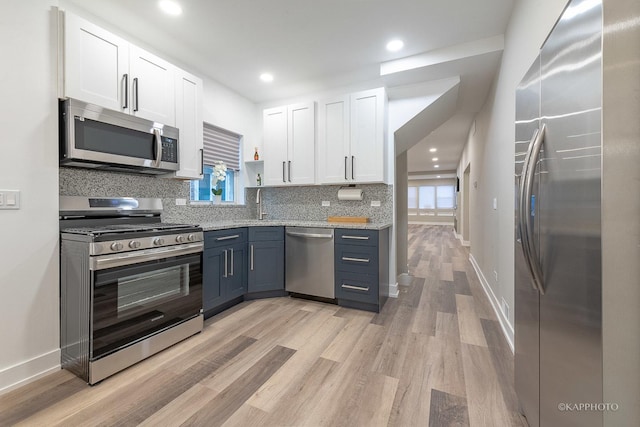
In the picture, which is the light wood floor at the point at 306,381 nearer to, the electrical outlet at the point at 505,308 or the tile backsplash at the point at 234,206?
the electrical outlet at the point at 505,308

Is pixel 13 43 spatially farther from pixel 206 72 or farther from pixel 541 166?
pixel 541 166

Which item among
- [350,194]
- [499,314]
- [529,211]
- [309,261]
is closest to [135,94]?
[309,261]

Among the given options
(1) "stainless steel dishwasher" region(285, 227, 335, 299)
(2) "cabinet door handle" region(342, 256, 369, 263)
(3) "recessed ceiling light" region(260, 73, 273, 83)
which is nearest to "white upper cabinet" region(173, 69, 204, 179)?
(3) "recessed ceiling light" region(260, 73, 273, 83)

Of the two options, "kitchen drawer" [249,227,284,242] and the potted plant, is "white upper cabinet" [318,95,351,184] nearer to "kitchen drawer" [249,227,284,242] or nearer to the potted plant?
"kitchen drawer" [249,227,284,242]

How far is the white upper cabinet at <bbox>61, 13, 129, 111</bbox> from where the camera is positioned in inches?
73.7

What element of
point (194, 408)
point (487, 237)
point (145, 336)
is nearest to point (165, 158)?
point (145, 336)

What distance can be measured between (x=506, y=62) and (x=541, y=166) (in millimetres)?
2056

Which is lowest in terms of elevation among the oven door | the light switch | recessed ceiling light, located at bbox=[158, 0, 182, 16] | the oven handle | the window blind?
the oven door

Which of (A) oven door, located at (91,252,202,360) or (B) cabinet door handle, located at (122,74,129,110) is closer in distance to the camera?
(A) oven door, located at (91,252,202,360)

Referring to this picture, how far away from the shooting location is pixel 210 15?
7.49 ft

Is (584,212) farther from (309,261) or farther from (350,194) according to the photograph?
(350,194)

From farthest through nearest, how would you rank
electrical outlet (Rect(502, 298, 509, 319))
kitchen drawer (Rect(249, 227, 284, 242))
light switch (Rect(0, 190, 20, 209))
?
kitchen drawer (Rect(249, 227, 284, 242)) < electrical outlet (Rect(502, 298, 509, 319)) < light switch (Rect(0, 190, 20, 209))

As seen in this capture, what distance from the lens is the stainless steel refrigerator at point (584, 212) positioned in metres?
0.69

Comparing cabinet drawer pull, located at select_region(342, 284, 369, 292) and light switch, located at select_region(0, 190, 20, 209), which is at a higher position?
light switch, located at select_region(0, 190, 20, 209)
